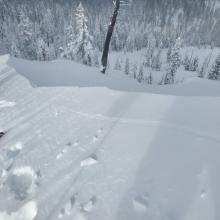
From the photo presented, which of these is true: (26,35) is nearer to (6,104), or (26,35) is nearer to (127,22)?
(6,104)

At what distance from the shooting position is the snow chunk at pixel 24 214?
2.50 m

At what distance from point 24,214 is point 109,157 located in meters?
1.41

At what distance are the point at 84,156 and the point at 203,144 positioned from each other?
6.56 feet

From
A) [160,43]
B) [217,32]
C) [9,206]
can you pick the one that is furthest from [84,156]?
[217,32]

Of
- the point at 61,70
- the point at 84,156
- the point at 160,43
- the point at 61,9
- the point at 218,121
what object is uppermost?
the point at 218,121

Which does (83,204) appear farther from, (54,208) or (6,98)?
(6,98)

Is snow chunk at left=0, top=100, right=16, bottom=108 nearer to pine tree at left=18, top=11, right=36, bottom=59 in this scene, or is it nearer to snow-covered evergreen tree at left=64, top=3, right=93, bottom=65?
snow-covered evergreen tree at left=64, top=3, right=93, bottom=65

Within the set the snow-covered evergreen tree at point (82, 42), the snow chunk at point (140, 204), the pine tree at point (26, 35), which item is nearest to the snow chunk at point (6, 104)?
the snow chunk at point (140, 204)

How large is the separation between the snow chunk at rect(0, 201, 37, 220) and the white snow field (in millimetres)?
13

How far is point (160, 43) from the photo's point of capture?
90312mm

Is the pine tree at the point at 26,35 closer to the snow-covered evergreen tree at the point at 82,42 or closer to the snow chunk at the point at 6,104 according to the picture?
the snow-covered evergreen tree at the point at 82,42

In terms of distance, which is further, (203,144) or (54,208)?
(203,144)

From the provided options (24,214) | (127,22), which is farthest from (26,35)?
(127,22)

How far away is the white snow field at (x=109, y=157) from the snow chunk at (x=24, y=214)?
0.01 metres
